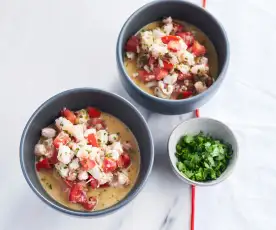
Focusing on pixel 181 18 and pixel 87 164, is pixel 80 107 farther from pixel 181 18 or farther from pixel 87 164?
pixel 181 18

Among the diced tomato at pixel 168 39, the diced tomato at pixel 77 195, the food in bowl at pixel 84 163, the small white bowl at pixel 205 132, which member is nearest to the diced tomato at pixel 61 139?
the food in bowl at pixel 84 163

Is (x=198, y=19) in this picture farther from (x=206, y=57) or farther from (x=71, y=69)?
(x=71, y=69)

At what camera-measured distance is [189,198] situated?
4.52 feet

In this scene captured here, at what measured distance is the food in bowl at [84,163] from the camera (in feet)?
4.06

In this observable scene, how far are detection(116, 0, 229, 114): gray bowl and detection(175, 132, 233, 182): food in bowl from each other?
0.27 feet

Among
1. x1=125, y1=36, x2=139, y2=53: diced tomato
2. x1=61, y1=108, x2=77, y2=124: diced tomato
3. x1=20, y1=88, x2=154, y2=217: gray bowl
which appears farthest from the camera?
x1=125, y1=36, x2=139, y2=53: diced tomato

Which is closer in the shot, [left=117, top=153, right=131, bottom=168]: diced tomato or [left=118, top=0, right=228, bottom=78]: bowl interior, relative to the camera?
[left=117, top=153, right=131, bottom=168]: diced tomato

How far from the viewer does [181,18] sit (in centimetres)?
151

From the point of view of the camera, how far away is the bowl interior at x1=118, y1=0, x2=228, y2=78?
4.65ft

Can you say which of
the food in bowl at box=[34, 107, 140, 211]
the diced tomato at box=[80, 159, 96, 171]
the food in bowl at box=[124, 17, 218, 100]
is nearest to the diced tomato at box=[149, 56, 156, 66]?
the food in bowl at box=[124, 17, 218, 100]

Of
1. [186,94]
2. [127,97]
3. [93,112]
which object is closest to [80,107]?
[93,112]

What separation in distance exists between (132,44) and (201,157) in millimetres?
345

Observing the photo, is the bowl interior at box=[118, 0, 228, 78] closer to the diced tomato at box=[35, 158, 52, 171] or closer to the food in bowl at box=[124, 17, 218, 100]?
the food in bowl at box=[124, 17, 218, 100]

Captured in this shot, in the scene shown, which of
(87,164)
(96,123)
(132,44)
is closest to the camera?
(87,164)
